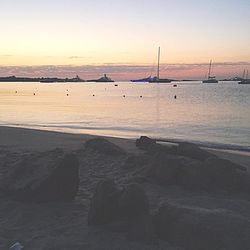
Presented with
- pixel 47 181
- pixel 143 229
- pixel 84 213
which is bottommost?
pixel 84 213

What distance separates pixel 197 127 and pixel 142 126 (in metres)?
3.77

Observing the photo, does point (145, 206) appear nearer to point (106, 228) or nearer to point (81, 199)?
point (106, 228)

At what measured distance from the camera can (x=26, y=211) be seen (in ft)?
23.9

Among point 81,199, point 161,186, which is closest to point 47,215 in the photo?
point 81,199

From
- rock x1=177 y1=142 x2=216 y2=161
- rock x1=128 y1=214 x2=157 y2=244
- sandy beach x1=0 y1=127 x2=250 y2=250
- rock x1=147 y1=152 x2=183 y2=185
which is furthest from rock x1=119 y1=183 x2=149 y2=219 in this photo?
rock x1=177 y1=142 x2=216 y2=161

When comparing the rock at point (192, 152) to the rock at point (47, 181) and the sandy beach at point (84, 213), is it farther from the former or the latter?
the rock at point (47, 181)

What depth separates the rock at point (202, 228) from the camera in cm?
Result: 549

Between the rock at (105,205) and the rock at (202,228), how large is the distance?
0.73 metres

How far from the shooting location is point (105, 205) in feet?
21.1

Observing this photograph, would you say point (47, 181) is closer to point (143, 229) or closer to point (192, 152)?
point (143, 229)

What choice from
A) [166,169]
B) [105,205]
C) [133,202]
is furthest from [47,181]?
[166,169]

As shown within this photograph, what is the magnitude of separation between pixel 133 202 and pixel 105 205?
49 centimetres

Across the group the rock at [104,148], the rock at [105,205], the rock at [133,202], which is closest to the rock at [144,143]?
the rock at [104,148]

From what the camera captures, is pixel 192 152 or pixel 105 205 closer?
pixel 105 205
